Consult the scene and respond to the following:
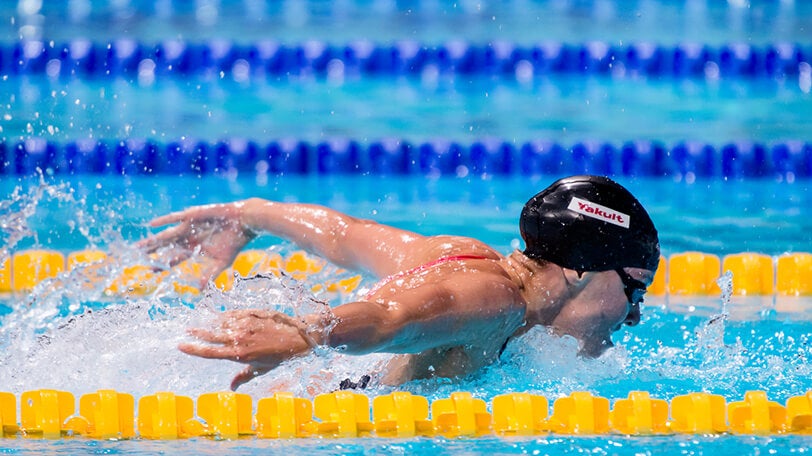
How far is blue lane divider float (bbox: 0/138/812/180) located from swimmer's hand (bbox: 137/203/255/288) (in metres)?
3.18

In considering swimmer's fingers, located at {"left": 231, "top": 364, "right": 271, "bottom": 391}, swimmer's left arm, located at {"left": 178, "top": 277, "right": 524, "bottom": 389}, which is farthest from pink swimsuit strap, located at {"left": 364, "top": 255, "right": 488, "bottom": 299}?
swimmer's fingers, located at {"left": 231, "top": 364, "right": 271, "bottom": 391}

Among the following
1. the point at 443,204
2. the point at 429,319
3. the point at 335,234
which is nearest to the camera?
the point at 429,319

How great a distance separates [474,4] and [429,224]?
161 inches

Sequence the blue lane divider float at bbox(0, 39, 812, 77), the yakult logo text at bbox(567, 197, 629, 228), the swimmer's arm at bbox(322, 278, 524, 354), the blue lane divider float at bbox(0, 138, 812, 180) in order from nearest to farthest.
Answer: the swimmer's arm at bbox(322, 278, 524, 354) → the yakult logo text at bbox(567, 197, 629, 228) → the blue lane divider float at bbox(0, 138, 812, 180) → the blue lane divider float at bbox(0, 39, 812, 77)

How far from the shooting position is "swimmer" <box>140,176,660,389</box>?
5.84 feet

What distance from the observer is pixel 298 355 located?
1771mm

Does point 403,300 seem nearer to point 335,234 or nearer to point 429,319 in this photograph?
point 429,319

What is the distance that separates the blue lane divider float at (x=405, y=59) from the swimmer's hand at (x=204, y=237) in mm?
4621

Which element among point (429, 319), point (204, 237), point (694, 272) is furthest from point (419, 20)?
point (429, 319)

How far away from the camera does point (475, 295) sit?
210cm

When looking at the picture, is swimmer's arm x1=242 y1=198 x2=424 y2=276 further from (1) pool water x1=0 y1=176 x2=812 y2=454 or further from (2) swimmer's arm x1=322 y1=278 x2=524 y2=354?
(2) swimmer's arm x1=322 y1=278 x2=524 y2=354

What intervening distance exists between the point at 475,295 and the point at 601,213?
35 centimetres

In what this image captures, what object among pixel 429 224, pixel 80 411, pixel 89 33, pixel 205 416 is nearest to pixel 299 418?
pixel 205 416

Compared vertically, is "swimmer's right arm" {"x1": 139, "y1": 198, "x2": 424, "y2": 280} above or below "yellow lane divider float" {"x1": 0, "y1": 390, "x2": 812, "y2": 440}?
above
